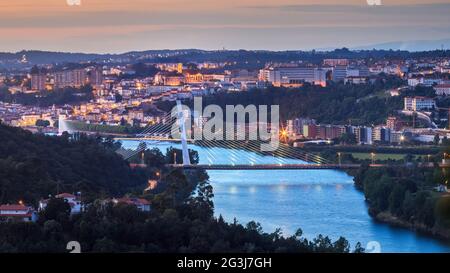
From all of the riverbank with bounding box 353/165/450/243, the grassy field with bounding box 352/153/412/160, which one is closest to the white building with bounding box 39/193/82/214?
the riverbank with bounding box 353/165/450/243

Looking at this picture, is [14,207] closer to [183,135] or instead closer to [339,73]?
[183,135]

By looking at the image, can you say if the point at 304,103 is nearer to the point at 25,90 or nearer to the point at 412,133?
the point at 412,133

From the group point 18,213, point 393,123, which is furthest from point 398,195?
point 393,123

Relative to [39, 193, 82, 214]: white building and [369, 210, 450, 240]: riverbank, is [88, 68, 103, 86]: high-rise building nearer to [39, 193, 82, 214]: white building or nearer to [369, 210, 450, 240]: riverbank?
[369, 210, 450, 240]: riverbank

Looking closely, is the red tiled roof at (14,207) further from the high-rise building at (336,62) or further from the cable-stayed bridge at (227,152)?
the high-rise building at (336,62)

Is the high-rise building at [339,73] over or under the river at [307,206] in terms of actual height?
over

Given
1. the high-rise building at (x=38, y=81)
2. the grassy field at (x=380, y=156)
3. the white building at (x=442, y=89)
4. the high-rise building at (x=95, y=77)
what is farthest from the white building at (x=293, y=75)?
the high-rise building at (x=38, y=81)
